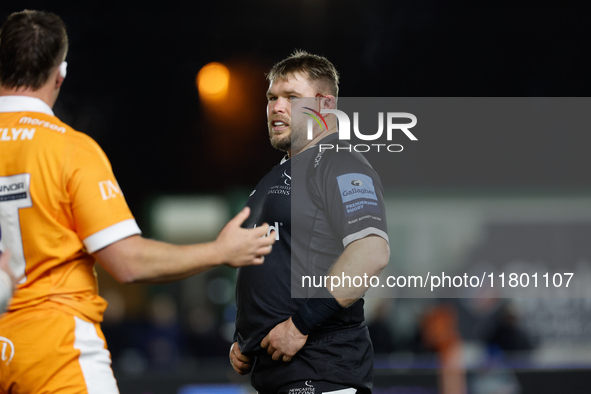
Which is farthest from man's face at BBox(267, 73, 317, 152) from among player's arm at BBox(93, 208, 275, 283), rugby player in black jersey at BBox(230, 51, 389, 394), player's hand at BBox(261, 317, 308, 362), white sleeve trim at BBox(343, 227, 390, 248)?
player's arm at BBox(93, 208, 275, 283)

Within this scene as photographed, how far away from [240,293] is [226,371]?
142 inches

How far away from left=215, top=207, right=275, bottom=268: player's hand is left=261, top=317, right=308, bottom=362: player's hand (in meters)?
0.50

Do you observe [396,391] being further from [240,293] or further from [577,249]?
[577,249]

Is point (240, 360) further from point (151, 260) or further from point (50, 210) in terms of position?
point (50, 210)

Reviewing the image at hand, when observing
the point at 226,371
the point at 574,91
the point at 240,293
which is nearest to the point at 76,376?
the point at 240,293

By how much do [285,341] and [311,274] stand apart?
0.95 ft

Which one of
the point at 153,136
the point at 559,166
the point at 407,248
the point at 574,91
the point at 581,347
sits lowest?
the point at 581,347

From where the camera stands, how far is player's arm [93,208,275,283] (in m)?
1.69

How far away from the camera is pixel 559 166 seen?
27.7ft

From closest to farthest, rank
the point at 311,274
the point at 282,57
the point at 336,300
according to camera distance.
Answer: the point at 336,300 → the point at 311,274 → the point at 282,57

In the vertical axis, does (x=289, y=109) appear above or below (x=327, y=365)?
above

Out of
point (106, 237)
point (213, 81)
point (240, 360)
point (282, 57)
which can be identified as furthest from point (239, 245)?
point (213, 81)

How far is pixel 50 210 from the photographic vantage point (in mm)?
1687

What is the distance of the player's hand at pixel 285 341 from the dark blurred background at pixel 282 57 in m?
4.92
